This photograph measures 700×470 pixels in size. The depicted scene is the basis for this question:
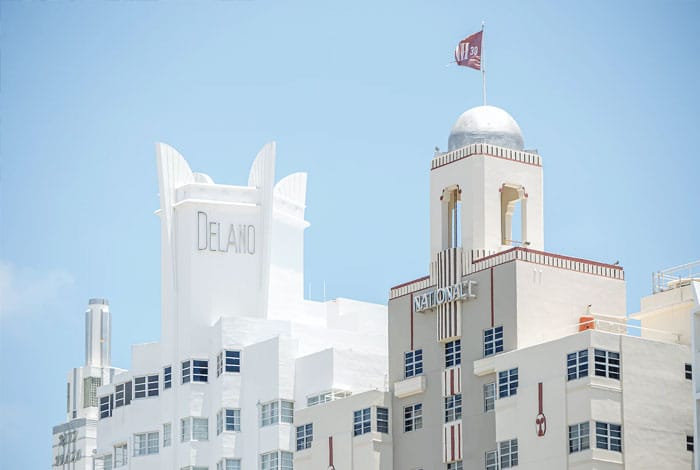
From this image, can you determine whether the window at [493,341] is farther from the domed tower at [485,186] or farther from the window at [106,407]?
the window at [106,407]

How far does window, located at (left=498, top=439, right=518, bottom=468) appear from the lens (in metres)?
93.4

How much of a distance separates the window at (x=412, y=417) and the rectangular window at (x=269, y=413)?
16.2 meters

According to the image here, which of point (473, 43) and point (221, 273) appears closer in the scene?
point (473, 43)

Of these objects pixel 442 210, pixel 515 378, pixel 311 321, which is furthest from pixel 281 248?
pixel 515 378

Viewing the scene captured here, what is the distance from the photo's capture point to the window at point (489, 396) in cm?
9662

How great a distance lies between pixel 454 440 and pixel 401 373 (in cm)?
683

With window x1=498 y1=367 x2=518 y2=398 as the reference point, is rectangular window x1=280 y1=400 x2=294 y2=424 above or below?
above

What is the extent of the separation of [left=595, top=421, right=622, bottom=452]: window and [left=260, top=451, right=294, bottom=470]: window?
3232 centimetres

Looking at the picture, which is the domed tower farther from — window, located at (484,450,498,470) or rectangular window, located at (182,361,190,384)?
rectangular window, located at (182,361,190,384)

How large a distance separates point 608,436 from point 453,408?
12636 millimetres

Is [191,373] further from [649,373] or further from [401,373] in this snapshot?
[649,373]

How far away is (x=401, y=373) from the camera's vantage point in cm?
10394

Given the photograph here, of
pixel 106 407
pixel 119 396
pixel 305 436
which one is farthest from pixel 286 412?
pixel 106 407

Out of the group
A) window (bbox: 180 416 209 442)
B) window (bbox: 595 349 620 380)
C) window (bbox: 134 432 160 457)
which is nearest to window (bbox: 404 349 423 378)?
window (bbox: 595 349 620 380)
